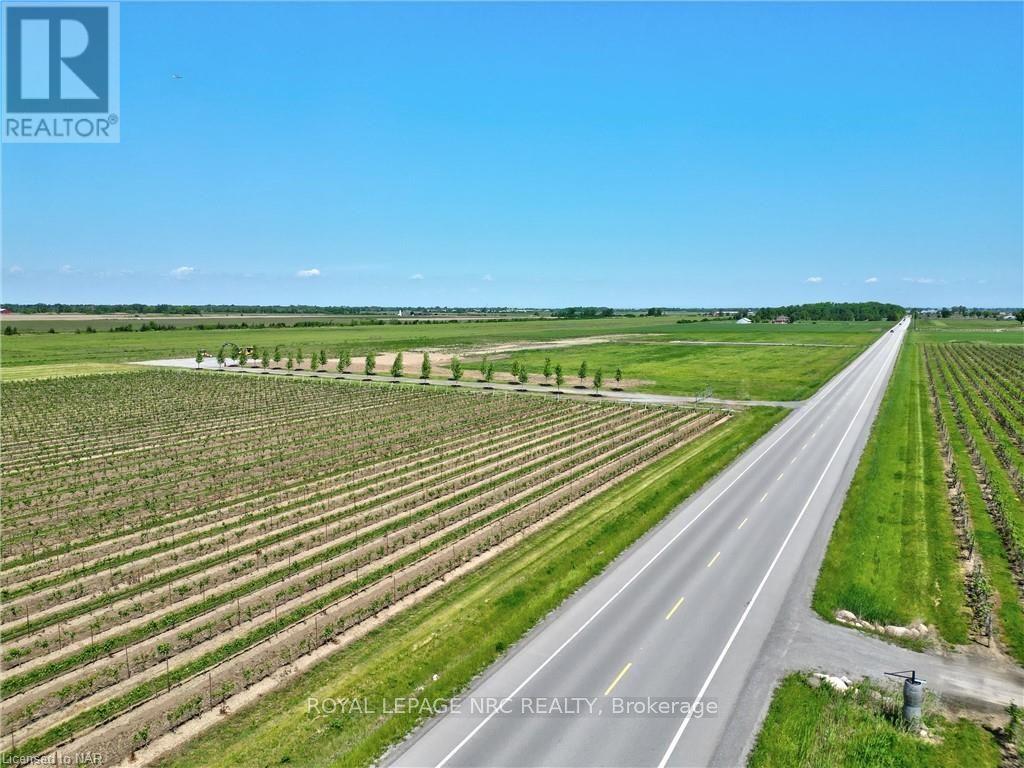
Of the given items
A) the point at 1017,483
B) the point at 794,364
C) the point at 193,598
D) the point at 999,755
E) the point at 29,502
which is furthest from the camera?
the point at 794,364

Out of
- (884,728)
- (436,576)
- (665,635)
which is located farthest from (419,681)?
(884,728)

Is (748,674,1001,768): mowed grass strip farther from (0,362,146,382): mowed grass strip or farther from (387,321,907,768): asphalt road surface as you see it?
(0,362,146,382): mowed grass strip

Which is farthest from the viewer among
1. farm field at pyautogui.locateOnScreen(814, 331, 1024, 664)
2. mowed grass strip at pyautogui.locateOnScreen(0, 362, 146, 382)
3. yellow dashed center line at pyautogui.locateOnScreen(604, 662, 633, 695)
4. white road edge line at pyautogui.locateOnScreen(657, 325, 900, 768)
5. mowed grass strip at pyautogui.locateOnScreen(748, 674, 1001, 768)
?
mowed grass strip at pyautogui.locateOnScreen(0, 362, 146, 382)

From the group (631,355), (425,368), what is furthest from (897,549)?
(631,355)

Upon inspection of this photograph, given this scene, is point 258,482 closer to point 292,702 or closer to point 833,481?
point 292,702

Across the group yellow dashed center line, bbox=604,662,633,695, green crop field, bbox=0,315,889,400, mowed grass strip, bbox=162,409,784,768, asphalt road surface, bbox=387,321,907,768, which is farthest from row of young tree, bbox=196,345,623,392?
yellow dashed center line, bbox=604,662,633,695

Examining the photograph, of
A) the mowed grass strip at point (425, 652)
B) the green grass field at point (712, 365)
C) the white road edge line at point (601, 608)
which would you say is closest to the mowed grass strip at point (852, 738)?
the white road edge line at point (601, 608)
